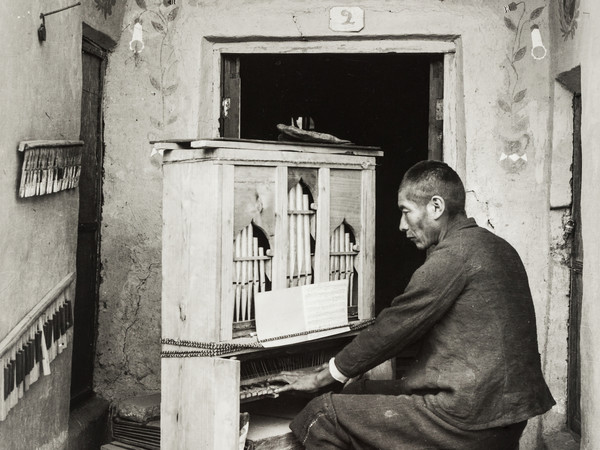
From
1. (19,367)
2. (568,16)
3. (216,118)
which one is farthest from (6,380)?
(568,16)

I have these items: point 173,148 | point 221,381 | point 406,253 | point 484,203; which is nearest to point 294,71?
point 406,253

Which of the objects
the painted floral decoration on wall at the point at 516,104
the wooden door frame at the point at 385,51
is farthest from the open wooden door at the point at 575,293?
the wooden door frame at the point at 385,51

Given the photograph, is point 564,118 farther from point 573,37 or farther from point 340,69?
point 340,69

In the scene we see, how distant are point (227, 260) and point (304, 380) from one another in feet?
2.39

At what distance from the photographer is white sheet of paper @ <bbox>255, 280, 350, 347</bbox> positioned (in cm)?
387

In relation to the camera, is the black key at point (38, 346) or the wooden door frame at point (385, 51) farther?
the wooden door frame at point (385, 51)

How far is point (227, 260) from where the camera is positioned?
3672 mm

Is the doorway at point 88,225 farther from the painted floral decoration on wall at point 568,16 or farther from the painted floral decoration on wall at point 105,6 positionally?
the painted floral decoration on wall at point 568,16

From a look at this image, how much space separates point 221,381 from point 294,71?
16.1ft

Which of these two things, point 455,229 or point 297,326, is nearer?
point 455,229

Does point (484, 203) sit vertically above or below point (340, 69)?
below

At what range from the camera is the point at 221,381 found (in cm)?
360

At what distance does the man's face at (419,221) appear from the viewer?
377 centimetres

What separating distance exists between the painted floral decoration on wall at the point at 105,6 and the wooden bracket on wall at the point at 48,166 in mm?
1021
